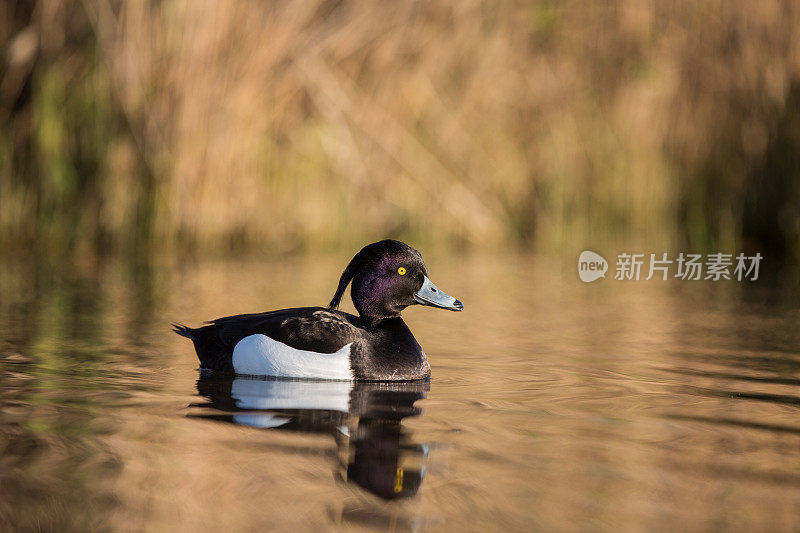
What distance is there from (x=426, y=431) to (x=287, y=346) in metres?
1.35

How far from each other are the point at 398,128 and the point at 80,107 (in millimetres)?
3267

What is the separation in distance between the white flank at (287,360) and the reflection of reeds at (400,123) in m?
5.34

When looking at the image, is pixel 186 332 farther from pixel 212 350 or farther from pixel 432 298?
pixel 432 298

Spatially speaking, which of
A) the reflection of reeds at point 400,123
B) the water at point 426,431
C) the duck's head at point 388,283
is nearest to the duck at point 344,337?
the duck's head at point 388,283

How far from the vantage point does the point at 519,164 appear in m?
13.5

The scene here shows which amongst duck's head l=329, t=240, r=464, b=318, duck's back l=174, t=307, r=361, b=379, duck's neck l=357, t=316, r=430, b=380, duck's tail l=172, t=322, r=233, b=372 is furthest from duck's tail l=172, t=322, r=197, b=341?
duck's neck l=357, t=316, r=430, b=380

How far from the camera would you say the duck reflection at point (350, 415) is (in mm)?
3525

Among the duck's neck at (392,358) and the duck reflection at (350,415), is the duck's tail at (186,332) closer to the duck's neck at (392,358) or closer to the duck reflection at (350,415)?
the duck reflection at (350,415)

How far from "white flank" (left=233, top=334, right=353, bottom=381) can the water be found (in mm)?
96

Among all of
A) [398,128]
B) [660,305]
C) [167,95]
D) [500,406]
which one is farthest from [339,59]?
[500,406]

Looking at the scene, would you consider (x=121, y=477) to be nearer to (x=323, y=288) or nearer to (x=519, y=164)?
(x=323, y=288)

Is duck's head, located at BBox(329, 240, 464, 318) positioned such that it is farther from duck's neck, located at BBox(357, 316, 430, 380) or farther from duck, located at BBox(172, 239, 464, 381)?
duck's neck, located at BBox(357, 316, 430, 380)

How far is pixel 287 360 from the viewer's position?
17.4ft

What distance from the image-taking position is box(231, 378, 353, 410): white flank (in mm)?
4655
